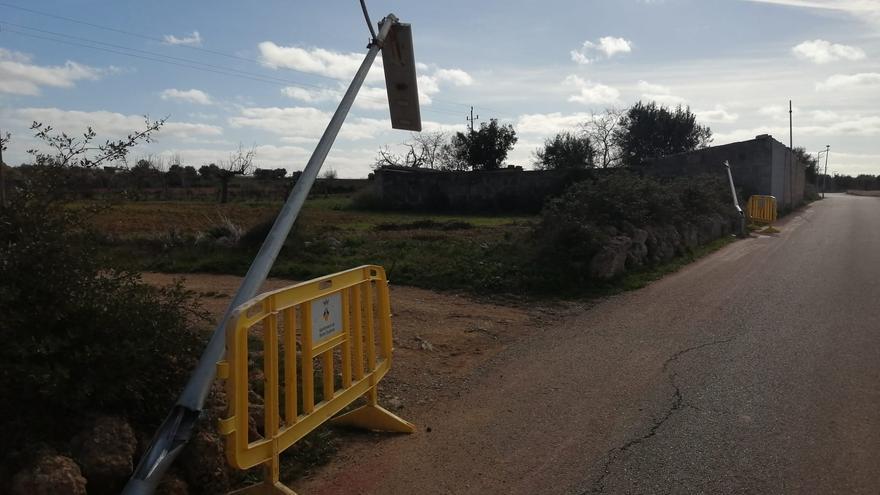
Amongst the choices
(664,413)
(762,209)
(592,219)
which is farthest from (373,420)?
(762,209)

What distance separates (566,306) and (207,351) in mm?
6862

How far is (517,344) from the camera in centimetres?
784

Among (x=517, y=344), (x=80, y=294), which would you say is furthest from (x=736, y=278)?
(x=80, y=294)

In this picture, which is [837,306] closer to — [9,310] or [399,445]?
[399,445]

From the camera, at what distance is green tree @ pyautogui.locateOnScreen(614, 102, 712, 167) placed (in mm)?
52469

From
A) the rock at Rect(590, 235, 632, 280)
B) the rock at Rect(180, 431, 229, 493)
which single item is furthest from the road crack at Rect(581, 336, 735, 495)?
the rock at Rect(590, 235, 632, 280)

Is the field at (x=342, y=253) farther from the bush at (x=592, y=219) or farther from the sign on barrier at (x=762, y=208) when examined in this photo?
the sign on barrier at (x=762, y=208)

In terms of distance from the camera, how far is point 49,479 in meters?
3.23

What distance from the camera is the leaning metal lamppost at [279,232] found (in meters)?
3.59

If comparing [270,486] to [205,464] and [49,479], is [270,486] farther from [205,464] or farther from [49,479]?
[49,479]

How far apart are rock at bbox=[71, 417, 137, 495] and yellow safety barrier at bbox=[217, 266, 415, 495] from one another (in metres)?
0.61

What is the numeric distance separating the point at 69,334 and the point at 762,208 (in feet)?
76.3

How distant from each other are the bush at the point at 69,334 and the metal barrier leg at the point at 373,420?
4.21 feet

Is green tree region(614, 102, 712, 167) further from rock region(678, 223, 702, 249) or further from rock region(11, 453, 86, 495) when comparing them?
rock region(11, 453, 86, 495)
